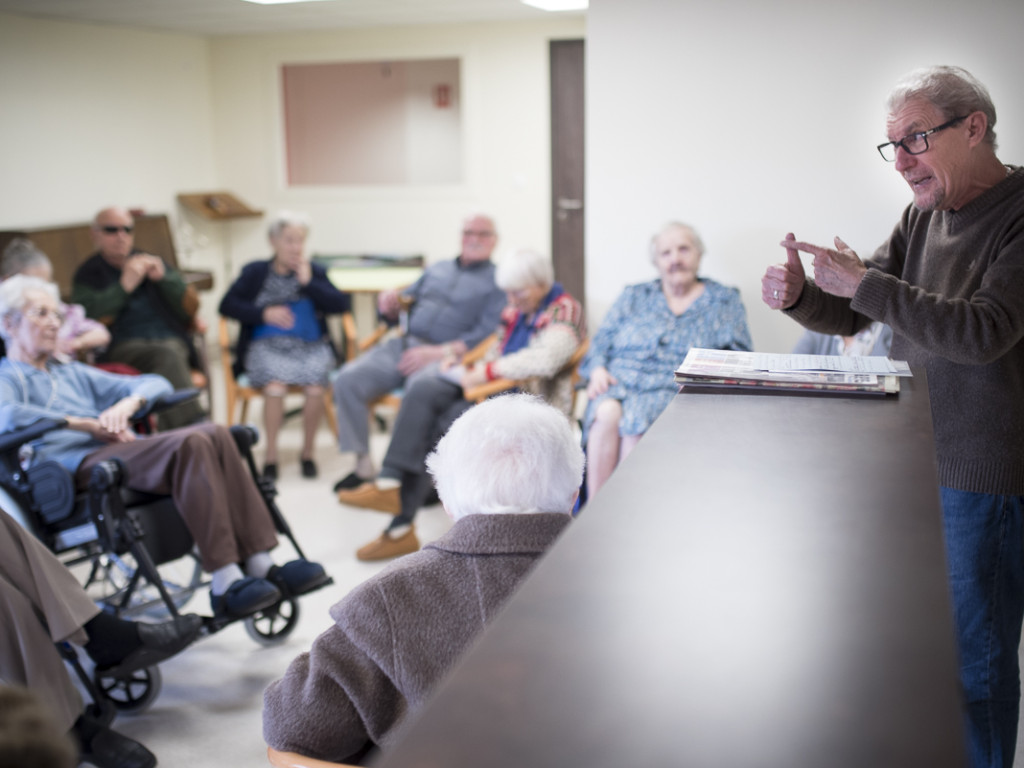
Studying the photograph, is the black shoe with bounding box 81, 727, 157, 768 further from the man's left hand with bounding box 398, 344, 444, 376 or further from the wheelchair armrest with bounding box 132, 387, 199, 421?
the man's left hand with bounding box 398, 344, 444, 376

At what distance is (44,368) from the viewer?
10.1ft

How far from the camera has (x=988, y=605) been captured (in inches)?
71.0

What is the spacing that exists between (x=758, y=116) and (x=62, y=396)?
242cm

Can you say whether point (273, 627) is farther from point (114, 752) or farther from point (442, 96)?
point (442, 96)

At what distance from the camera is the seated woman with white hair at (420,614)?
49.4 inches

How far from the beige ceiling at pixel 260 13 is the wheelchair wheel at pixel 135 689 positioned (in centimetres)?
366

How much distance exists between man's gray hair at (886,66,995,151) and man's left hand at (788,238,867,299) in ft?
0.93

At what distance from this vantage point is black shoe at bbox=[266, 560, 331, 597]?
283 cm

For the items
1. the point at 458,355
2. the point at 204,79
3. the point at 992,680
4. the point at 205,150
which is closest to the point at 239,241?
the point at 205,150

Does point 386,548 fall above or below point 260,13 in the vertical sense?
below

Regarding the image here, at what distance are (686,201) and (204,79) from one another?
193 inches

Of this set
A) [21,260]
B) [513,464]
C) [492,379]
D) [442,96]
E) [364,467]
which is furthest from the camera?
[442,96]

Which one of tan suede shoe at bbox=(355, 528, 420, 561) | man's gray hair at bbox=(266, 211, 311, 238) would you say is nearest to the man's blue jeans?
tan suede shoe at bbox=(355, 528, 420, 561)

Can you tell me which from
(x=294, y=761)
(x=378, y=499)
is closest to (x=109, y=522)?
(x=378, y=499)
